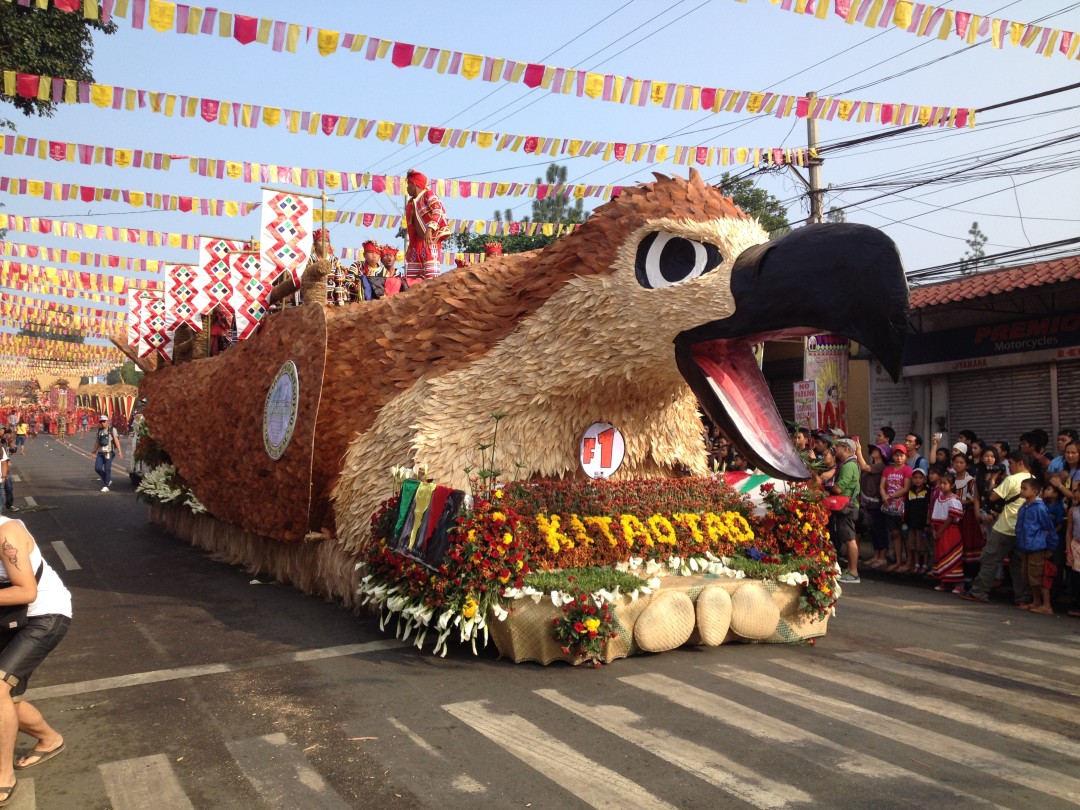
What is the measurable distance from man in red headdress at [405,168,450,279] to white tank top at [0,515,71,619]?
410 cm

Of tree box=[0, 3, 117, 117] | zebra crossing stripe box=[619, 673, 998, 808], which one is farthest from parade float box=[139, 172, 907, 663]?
tree box=[0, 3, 117, 117]

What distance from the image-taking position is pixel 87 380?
76062 mm

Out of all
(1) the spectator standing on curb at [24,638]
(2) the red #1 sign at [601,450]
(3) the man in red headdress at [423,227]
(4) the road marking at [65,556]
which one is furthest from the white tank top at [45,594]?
(4) the road marking at [65,556]

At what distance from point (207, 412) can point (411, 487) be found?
392 centimetres

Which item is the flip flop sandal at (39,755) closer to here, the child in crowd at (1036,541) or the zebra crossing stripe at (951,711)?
the zebra crossing stripe at (951,711)

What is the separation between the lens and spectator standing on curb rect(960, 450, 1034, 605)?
7.59 metres

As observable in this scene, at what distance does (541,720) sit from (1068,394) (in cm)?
1060

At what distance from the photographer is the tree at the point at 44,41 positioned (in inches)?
420

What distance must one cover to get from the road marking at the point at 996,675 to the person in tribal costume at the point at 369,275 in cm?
511

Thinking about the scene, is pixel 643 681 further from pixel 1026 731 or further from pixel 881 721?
pixel 1026 731

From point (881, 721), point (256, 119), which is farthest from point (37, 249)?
point (881, 721)

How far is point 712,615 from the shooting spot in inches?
214

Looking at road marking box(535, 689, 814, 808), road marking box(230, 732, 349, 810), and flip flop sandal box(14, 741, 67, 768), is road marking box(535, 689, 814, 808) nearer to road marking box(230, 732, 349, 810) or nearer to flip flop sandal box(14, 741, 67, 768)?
road marking box(230, 732, 349, 810)

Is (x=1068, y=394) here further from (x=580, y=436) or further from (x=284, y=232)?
(x=284, y=232)
